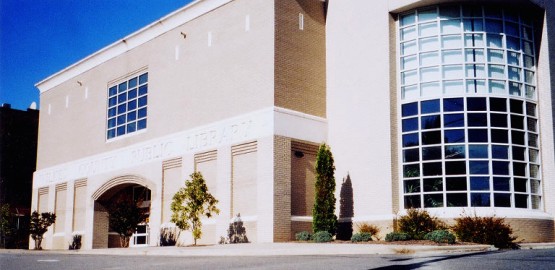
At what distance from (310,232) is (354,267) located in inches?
451

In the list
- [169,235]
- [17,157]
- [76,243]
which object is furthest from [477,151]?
[17,157]

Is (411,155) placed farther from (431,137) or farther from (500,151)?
(500,151)

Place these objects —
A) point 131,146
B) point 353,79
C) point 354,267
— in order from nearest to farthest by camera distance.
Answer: point 354,267 < point 353,79 < point 131,146

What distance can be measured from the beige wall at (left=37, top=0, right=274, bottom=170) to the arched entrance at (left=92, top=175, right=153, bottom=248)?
87.3 inches

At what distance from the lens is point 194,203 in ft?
83.2

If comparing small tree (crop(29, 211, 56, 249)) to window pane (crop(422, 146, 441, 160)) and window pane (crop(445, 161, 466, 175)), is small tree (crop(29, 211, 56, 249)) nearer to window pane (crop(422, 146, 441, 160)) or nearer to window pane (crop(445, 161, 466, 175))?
window pane (crop(422, 146, 441, 160))

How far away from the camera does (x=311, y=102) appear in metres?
26.2

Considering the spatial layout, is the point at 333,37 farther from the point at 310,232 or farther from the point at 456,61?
the point at 310,232

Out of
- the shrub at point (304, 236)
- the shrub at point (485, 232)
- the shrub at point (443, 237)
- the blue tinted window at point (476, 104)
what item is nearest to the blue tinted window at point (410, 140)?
the blue tinted window at point (476, 104)

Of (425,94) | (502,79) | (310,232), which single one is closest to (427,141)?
(425,94)

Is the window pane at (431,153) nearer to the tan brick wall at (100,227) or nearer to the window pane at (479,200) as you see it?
the window pane at (479,200)

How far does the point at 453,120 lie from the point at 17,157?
3610 centimetres

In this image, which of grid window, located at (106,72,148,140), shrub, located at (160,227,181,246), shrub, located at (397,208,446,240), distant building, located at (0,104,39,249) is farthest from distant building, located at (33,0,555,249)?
distant building, located at (0,104,39,249)

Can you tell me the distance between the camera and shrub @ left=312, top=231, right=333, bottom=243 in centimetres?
2198
